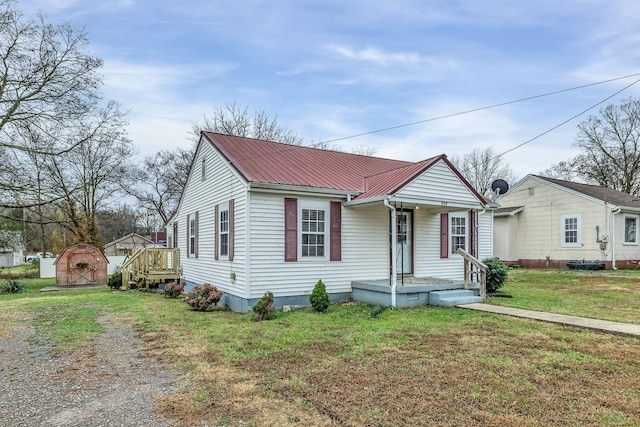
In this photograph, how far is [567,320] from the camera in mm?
7555

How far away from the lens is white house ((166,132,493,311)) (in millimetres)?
9570

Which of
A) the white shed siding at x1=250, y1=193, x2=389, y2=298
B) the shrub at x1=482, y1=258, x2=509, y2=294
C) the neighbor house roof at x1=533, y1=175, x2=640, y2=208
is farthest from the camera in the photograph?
the neighbor house roof at x1=533, y1=175, x2=640, y2=208

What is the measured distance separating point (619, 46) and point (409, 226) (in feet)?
26.5

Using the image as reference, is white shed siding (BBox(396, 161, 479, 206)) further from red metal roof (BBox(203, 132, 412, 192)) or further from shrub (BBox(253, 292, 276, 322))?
shrub (BBox(253, 292, 276, 322))

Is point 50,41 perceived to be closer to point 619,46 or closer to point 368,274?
point 368,274

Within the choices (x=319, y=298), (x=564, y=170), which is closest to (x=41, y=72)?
(x=319, y=298)

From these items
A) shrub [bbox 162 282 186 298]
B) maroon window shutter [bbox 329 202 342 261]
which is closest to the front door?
maroon window shutter [bbox 329 202 342 261]

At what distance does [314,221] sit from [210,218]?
3.70 meters

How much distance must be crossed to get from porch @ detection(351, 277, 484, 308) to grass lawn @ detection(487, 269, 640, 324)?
0.79 metres

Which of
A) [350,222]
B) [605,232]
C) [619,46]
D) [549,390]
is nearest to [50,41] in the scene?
[350,222]

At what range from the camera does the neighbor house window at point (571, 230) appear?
1973 centimetres

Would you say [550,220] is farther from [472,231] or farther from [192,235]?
[192,235]

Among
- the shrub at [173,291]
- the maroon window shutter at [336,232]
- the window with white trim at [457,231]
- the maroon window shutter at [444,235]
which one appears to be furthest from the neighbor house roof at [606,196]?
the shrub at [173,291]

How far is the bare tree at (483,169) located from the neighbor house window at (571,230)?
19642 millimetres
